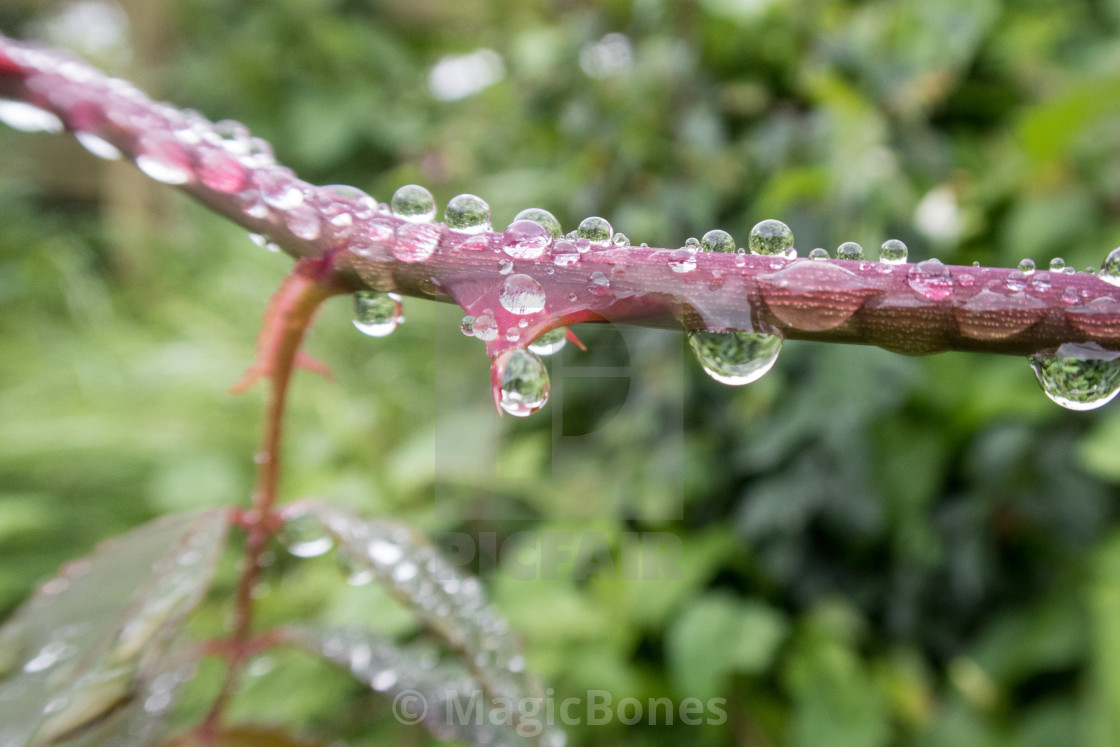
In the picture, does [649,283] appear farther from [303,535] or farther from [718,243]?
[303,535]

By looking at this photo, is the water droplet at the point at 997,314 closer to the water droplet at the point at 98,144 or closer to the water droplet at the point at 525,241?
the water droplet at the point at 525,241

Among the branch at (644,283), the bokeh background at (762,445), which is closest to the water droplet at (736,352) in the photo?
the branch at (644,283)

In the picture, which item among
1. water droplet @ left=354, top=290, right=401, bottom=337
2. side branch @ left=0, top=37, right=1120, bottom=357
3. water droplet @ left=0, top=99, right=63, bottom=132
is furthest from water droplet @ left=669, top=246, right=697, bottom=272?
water droplet @ left=0, top=99, right=63, bottom=132

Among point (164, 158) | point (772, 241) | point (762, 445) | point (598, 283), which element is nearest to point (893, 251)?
point (772, 241)

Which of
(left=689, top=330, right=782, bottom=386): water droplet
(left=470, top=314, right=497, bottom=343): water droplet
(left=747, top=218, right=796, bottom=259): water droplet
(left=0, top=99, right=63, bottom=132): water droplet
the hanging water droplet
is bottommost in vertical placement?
(left=689, top=330, right=782, bottom=386): water droplet

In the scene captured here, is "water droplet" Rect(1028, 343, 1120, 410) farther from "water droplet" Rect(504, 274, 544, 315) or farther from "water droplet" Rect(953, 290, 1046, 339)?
"water droplet" Rect(504, 274, 544, 315)

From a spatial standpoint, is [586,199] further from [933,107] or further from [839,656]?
[839,656]

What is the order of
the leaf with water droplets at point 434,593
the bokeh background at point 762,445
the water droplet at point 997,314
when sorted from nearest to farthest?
the water droplet at point 997,314, the leaf with water droplets at point 434,593, the bokeh background at point 762,445

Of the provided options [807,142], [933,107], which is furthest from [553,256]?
[933,107]
